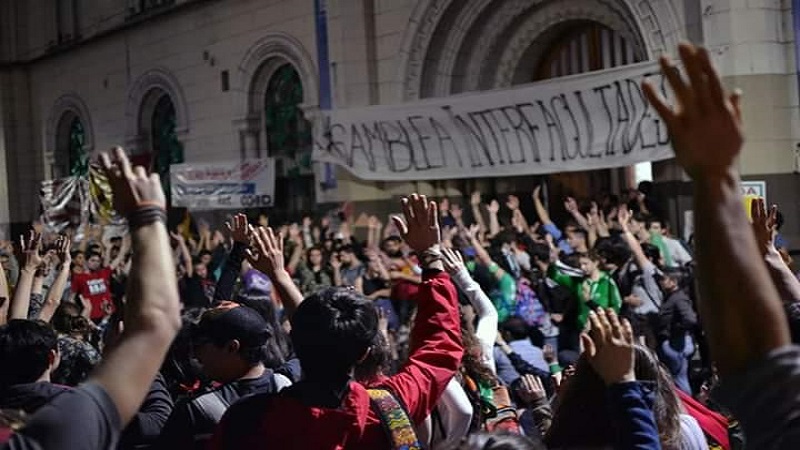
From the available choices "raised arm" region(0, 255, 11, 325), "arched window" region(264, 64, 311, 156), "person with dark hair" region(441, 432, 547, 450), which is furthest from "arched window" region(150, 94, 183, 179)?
"person with dark hair" region(441, 432, 547, 450)

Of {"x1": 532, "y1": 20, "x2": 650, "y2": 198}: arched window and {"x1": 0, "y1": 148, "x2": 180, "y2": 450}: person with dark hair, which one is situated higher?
{"x1": 532, "y1": 20, "x2": 650, "y2": 198}: arched window

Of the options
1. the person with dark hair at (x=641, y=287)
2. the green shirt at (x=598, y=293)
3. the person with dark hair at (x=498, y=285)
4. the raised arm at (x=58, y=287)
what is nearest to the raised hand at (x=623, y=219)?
the person with dark hair at (x=641, y=287)

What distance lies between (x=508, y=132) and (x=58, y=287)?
8855mm

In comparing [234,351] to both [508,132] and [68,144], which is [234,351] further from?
[68,144]

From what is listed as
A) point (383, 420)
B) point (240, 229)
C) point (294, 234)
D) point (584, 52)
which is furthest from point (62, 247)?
point (584, 52)

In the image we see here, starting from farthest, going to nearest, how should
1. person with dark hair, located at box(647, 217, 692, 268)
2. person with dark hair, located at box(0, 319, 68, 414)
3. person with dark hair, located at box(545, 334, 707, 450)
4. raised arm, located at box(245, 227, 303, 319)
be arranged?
person with dark hair, located at box(647, 217, 692, 268) → raised arm, located at box(245, 227, 303, 319) → person with dark hair, located at box(0, 319, 68, 414) → person with dark hair, located at box(545, 334, 707, 450)

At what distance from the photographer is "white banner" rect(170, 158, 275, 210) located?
1809 cm

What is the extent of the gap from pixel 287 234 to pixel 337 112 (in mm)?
2359

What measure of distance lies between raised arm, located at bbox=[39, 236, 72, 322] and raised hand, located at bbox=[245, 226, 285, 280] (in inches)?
64.8

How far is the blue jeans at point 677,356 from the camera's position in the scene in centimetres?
791

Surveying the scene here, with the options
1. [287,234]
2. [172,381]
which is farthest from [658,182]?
[172,381]

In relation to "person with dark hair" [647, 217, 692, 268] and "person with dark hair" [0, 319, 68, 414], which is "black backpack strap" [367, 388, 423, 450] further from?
"person with dark hair" [647, 217, 692, 268]

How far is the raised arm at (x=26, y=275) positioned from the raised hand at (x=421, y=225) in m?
2.18

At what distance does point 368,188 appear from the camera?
16547 mm
